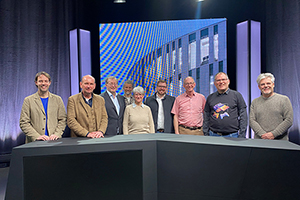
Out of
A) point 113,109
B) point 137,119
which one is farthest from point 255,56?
point 113,109

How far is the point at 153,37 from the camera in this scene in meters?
4.48

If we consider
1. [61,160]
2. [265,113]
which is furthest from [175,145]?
[265,113]

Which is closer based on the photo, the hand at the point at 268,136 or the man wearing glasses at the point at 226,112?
the hand at the point at 268,136

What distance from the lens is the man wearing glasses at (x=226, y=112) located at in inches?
106

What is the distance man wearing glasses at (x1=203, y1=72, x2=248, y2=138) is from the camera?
2703 mm

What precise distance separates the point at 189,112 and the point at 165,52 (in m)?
1.71

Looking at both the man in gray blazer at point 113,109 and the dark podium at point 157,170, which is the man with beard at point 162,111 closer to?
the man in gray blazer at point 113,109

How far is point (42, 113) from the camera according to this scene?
2547 millimetres

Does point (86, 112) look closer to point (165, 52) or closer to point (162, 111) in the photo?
point (162, 111)

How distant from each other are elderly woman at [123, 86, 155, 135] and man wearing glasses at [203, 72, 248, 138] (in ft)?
2.76

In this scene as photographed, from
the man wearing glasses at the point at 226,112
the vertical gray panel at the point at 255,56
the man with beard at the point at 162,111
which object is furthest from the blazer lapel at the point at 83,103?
the vertical gray panel at the point at 255,56

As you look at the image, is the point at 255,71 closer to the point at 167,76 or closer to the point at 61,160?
the point at 167,76

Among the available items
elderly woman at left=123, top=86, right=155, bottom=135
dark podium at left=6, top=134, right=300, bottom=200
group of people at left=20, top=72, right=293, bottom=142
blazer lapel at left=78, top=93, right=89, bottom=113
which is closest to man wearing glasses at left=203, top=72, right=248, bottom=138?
group of people at left=20, top=72, right=293, bottom=142

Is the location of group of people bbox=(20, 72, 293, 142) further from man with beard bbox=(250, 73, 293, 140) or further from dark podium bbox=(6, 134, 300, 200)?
dark podium bbox=(6, 134, 300, 200)
